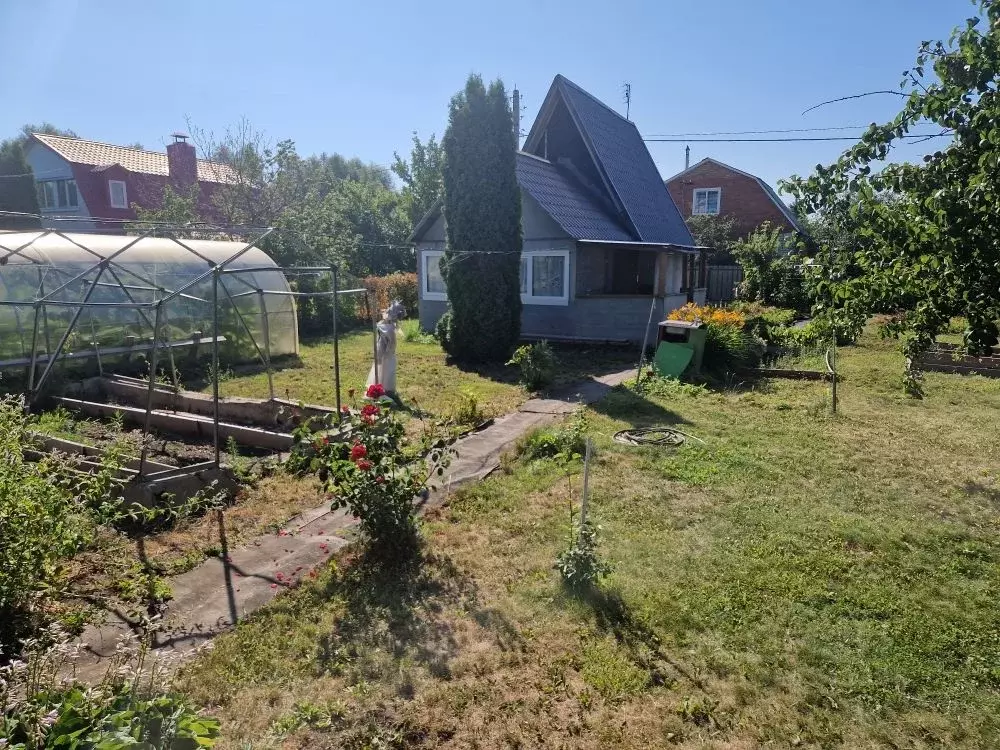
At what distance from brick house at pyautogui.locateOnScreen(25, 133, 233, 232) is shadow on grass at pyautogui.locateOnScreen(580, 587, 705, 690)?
3285cm

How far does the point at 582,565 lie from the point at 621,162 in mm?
18491

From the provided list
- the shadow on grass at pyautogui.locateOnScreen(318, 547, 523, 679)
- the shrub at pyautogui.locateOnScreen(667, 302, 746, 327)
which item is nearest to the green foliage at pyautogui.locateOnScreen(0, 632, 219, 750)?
the shadow on grass at pyautogui.locateOnScreen(318, 547, 523, 679)

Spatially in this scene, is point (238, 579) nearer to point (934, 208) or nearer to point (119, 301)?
point (934, 208)

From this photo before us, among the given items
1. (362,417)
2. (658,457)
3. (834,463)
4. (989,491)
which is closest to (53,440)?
(362,417)

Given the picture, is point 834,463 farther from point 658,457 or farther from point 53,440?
point 53,440

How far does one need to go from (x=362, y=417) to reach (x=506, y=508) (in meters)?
1.80

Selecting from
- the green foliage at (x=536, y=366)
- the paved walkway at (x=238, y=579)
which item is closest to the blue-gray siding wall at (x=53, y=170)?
the green foliage at (x=536, y=366)

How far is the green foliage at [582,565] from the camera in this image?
13.7 ft

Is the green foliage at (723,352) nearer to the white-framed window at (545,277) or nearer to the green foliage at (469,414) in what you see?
the white-framed window at (545,277)

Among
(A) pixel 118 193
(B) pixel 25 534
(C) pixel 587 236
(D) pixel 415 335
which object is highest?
(A) pixel 118 193

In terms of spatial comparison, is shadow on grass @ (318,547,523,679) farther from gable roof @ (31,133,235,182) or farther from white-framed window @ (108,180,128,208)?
white-framed window @ (108,180,128,208)

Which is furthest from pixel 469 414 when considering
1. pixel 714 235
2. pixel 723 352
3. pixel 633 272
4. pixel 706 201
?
pixel 706 201

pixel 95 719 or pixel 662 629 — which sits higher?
pixel 95 719

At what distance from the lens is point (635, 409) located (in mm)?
9297
